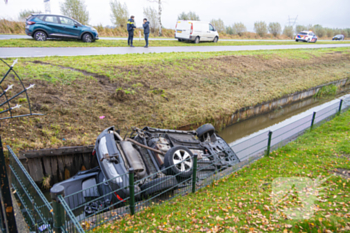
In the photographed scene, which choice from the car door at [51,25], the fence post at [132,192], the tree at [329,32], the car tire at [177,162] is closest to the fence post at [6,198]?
the fence post at [132,192]

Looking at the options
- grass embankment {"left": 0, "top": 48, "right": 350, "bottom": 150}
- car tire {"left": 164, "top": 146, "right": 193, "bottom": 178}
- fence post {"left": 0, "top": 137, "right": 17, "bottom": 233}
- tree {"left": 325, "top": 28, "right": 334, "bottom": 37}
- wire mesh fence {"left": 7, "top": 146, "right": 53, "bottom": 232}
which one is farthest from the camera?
tree {"left": 325, "top": 28, "right": 334, "bottom": 37}

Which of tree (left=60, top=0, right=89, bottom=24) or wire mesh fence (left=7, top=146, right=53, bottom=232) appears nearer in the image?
wire mesh fence (left=7, top=146, right=53, bottom=232)

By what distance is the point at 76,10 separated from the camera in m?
29.4

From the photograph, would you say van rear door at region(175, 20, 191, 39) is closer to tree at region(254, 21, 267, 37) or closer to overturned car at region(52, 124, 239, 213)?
overturned car at region(52, 124, 239, 213)

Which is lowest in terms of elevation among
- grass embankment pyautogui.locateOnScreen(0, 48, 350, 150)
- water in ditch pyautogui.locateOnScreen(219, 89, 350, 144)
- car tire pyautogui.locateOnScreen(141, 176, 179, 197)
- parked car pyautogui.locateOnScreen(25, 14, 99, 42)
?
water in ditch pyautogui.locateOnScreen(219, 89, 350, 144)

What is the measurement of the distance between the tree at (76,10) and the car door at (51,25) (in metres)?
14.8

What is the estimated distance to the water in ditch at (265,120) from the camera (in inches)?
468

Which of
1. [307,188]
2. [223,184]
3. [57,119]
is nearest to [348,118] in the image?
[307,188]

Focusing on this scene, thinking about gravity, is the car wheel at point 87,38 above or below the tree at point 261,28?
below

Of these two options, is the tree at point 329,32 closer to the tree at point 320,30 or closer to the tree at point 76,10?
the tree at point 320,30

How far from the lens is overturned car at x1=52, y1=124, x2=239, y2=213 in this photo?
16.9ft

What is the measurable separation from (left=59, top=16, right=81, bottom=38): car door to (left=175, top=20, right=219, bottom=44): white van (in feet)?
32.3

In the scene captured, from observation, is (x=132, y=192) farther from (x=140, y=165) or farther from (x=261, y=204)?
(x=261, y=204)

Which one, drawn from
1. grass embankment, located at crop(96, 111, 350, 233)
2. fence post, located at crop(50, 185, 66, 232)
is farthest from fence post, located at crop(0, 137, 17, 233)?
grass embankment, located at crop(96, 111, 350, 233)
